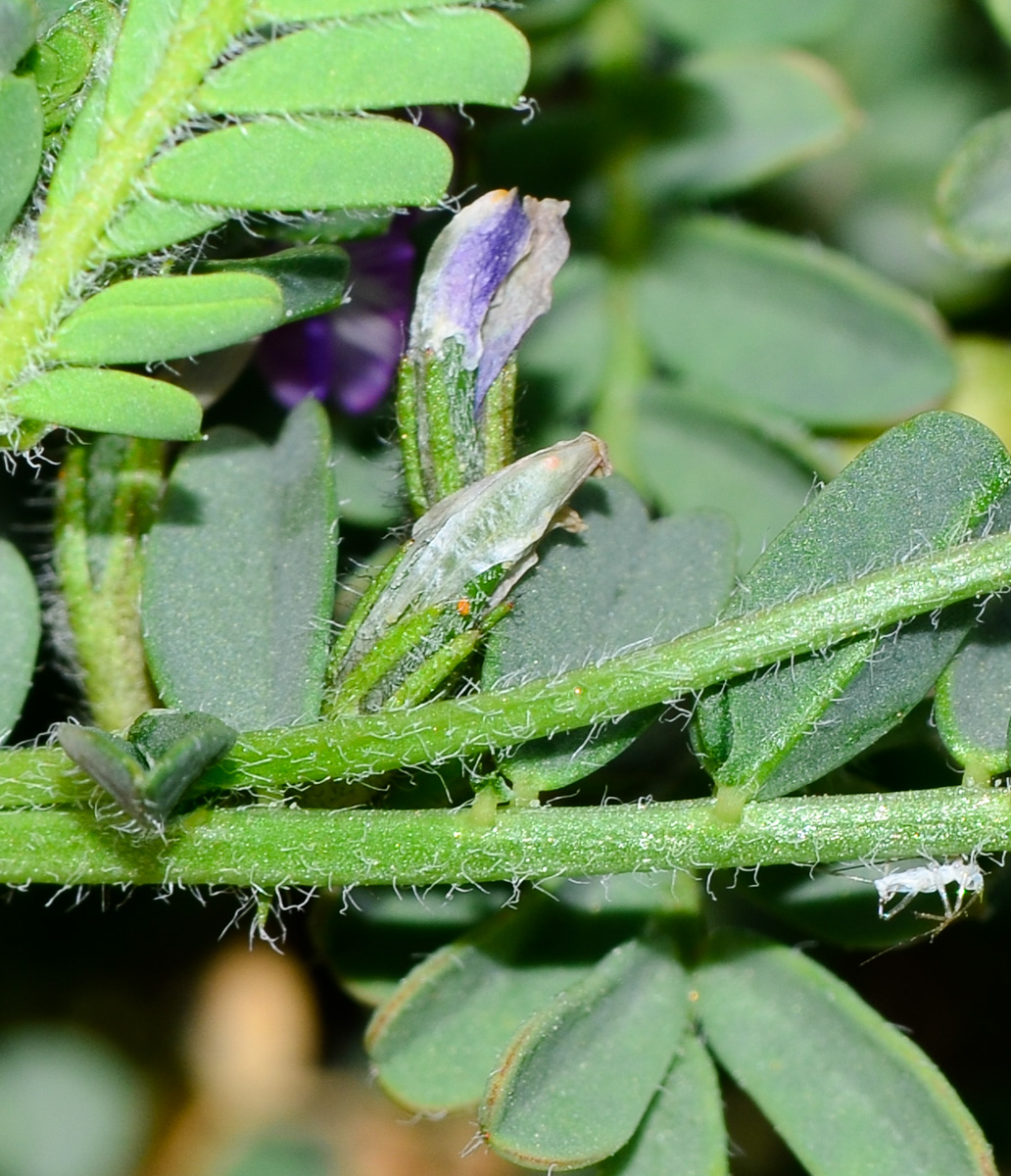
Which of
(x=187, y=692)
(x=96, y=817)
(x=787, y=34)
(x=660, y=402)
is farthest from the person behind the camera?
(x=787, y=34)

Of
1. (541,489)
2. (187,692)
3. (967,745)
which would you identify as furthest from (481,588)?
(967,745)

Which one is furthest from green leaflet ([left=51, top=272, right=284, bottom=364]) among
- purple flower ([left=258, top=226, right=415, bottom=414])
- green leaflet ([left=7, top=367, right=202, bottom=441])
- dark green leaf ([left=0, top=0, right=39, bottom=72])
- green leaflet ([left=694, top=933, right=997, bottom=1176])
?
green leaflet ([left=694, top=933, right=997, bottom=1176])

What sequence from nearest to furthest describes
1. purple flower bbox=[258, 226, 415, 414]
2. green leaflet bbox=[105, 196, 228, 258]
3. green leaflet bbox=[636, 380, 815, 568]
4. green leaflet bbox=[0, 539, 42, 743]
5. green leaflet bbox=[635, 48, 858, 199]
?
green leaflet bbox=[105, 196, 228, 258]
green leaflet bbox=[0, 539, 42, 743]
purple flower bbox=[258, 226, 415, 414]
green leaflet bbox=[636, 380, 815, 568]
green leaflet bbox=[635, 48, 858, 199]

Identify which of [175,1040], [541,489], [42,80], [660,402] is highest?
[42,80]

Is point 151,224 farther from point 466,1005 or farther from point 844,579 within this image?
point 466,1005

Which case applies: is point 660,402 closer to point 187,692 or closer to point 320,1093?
point 187,692

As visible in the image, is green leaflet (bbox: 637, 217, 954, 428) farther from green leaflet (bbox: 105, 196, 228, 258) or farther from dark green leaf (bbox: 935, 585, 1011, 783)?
green leaflet (bbox: 105, 196, 228, 258)

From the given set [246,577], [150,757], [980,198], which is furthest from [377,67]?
[980,198]
